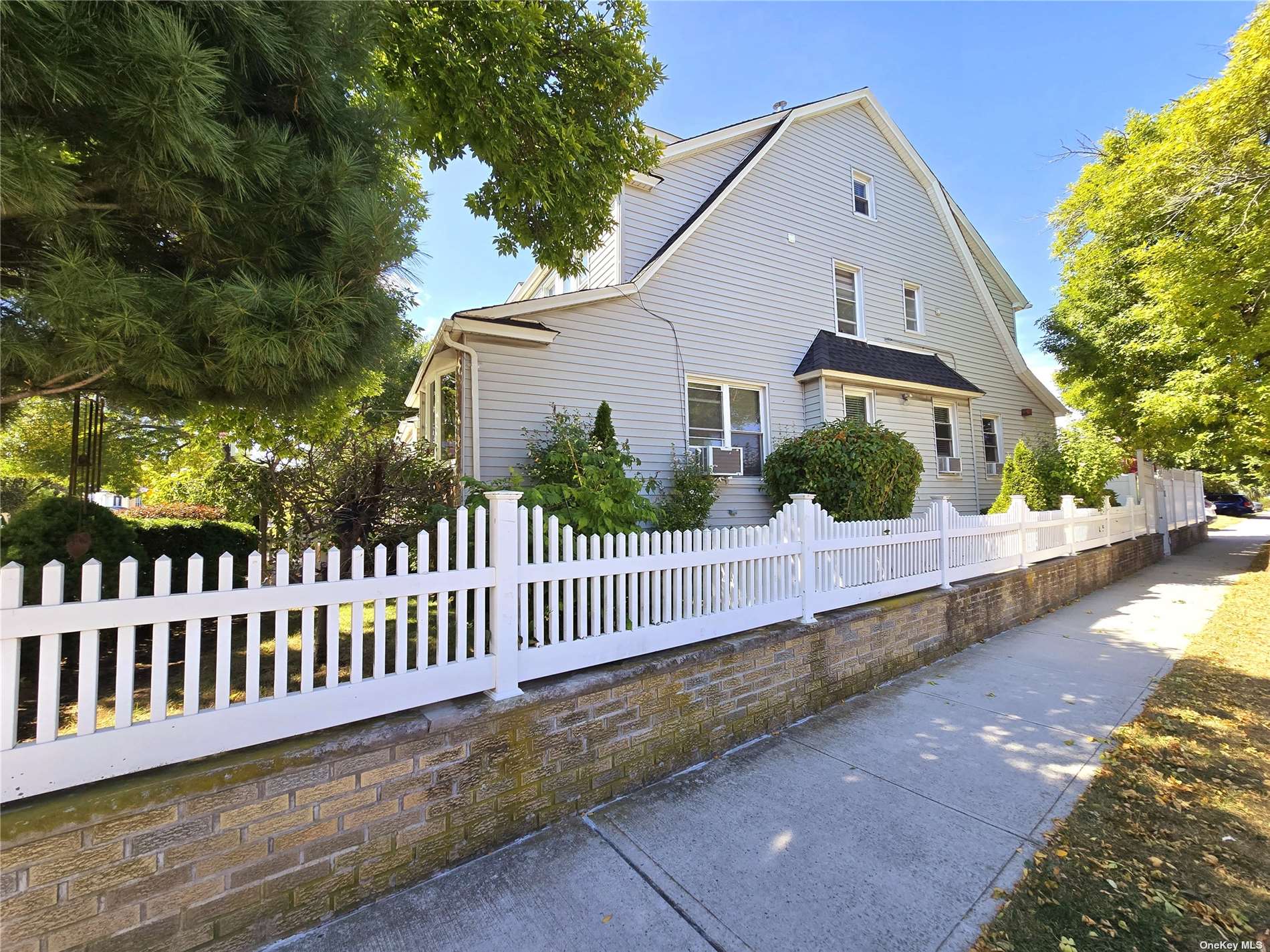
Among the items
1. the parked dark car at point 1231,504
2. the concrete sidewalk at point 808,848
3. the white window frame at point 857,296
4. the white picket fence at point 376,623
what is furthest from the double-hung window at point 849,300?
the parked dark car at point 1231,504

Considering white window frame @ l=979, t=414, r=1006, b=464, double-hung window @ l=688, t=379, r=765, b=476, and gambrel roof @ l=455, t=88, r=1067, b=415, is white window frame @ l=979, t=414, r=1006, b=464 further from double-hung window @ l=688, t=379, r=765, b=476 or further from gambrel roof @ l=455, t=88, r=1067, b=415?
double-hung window @ l=688, t=379, r=765, b=476

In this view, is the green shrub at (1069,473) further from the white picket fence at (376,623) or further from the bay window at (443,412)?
the bay window at (443,412)

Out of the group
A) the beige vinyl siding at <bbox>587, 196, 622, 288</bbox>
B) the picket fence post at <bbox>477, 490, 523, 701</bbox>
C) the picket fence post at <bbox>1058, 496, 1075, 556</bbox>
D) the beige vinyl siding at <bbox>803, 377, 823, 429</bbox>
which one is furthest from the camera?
the beige vinyl siding at <bbox>803, 377, 823, 429</bbox>

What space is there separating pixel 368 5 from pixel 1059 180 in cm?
1467

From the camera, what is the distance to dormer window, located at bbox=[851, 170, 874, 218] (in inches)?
437

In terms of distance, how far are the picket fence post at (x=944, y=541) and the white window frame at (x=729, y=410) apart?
3119 millimetres

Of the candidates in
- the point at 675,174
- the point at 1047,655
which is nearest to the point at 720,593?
the point at 1047,655

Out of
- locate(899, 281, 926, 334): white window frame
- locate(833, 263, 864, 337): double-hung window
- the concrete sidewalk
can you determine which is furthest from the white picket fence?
locate(899, 281, 926, 334): white window frame

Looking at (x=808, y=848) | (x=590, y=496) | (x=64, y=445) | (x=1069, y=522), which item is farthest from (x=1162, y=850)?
(x=64, y=445)

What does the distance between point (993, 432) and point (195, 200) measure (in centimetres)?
1483

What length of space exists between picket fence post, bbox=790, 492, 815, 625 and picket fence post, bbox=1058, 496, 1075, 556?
23.0 ft

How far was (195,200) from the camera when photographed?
2346 mm

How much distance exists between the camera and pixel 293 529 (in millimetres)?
4367

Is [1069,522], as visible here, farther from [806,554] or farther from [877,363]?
[806,554]
